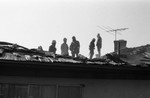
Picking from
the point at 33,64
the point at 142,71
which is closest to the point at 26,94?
the point at 33,64

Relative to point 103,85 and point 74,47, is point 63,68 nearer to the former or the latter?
point 103,85

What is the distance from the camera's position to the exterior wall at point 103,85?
6.98 m

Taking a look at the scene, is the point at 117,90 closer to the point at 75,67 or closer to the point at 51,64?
the point at 75,67

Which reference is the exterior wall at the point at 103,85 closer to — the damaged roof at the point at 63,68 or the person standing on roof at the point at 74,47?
the damaged roof at the point at 63,68

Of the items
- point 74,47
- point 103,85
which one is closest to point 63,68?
point 103,85

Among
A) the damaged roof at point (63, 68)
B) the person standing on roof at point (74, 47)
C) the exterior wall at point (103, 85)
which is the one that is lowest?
the exterior wall at point (103, 85)

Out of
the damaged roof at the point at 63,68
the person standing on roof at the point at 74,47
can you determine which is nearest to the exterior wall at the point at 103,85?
the damaged roof at the point at 63,68

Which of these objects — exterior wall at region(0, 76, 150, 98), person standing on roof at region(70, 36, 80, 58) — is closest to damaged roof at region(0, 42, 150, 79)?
exterior wall at region(0, 76, 150, 98)

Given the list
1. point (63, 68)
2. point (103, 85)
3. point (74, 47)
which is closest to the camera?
point (63, 68)

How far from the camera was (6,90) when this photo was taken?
679 centimetres

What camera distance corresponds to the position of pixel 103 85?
7562mm

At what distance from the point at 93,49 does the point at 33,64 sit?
15.1 m

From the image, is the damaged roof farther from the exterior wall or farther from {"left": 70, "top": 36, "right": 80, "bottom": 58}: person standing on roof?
{"left": 70, "top": 36, "right": 80, "bottom": 58}: person standing on roof

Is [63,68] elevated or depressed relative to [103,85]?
elevated
